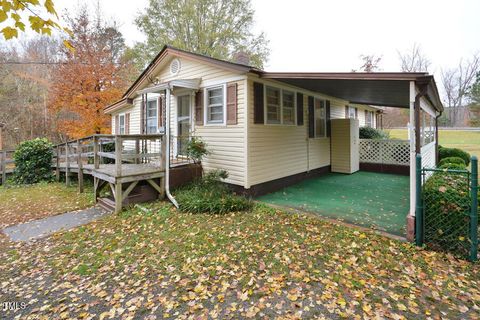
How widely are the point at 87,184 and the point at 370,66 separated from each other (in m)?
26.7

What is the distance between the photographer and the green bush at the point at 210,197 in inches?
217

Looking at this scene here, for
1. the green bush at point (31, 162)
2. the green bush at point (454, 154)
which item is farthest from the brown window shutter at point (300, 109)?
the green bush at point (31, 162)

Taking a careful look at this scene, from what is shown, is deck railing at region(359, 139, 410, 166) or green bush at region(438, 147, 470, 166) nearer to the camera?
deck railing at region(359, 139, 410, 166)

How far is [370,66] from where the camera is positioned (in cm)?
2506

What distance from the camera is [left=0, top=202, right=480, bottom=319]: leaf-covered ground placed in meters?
2.60

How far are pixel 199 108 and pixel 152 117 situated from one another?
294cm

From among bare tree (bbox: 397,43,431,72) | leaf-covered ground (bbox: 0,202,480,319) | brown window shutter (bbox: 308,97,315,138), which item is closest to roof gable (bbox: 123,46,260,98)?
brown window shutter (bbox: 308,97,315,138)

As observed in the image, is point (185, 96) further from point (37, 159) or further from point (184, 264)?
point (37, 159)

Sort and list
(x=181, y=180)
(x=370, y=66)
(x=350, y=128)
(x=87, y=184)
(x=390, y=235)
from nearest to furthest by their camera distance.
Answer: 1. (x=390, y=235)
2. (x=181, y=180)
3. (x=87, y=184)
4. (x=350, y=128)
5. (x=370, y=66)

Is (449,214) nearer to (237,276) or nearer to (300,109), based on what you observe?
(237,276)

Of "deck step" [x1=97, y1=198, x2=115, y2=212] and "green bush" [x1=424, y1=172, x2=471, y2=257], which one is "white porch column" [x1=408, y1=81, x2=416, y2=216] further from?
"deck step" [x1=97, y1=198, x2=115, y2=212]

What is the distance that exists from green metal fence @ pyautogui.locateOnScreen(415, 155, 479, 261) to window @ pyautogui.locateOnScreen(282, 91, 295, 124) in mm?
4263

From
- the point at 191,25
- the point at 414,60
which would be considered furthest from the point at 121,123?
the point at 414,60

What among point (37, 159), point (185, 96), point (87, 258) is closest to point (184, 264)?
point (87, 258)
